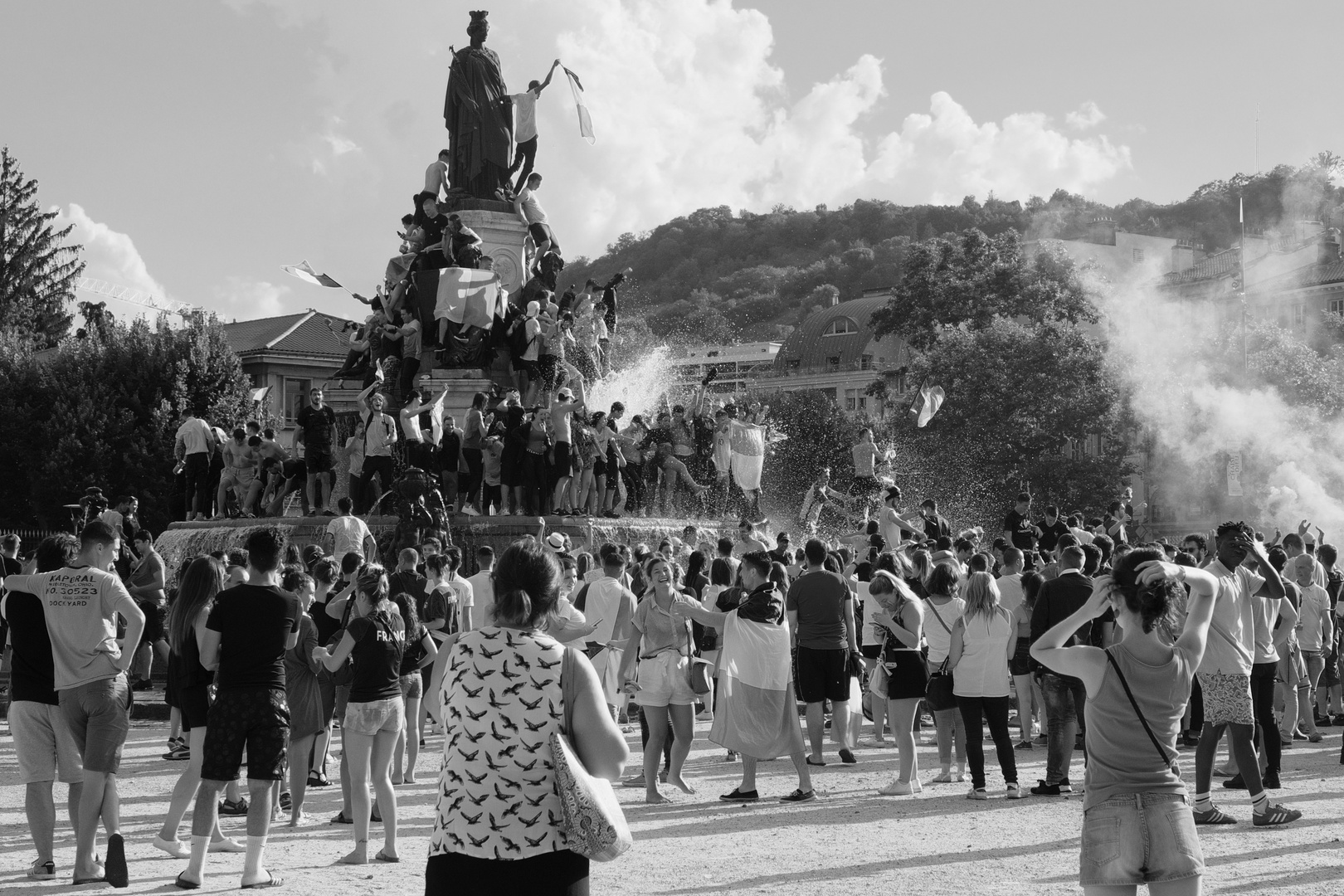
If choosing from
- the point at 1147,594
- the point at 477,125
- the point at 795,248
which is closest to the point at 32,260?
the point at 477,125

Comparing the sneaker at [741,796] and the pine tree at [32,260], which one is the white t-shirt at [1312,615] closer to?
the sneaker at [741,796]

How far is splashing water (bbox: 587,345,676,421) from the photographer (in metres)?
33.8

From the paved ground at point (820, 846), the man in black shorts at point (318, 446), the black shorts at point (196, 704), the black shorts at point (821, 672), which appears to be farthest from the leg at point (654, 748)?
the man in black shorts at point (318, 446)

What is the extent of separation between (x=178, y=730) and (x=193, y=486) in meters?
14.0

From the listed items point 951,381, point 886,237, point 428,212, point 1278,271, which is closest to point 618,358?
point 428,212

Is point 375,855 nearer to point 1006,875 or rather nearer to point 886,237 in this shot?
point 1006,875

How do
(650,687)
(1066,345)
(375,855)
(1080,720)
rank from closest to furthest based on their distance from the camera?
(375,855)
(650,687)
(1080,720)
(1066,345)

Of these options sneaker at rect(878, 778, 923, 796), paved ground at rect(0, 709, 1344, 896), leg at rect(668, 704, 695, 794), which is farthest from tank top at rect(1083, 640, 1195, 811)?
sneaker at rect(878, 778, 923, 796)

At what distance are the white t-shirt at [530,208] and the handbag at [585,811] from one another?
2789cm

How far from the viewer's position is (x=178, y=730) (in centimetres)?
1390

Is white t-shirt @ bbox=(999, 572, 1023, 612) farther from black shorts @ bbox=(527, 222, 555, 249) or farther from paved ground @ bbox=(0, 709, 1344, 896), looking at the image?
black shorts @ bbox=(527, 222, 555, 249)

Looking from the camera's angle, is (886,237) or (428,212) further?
(886,237)

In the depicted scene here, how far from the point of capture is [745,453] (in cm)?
2859

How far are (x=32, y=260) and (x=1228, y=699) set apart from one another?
61528mm
